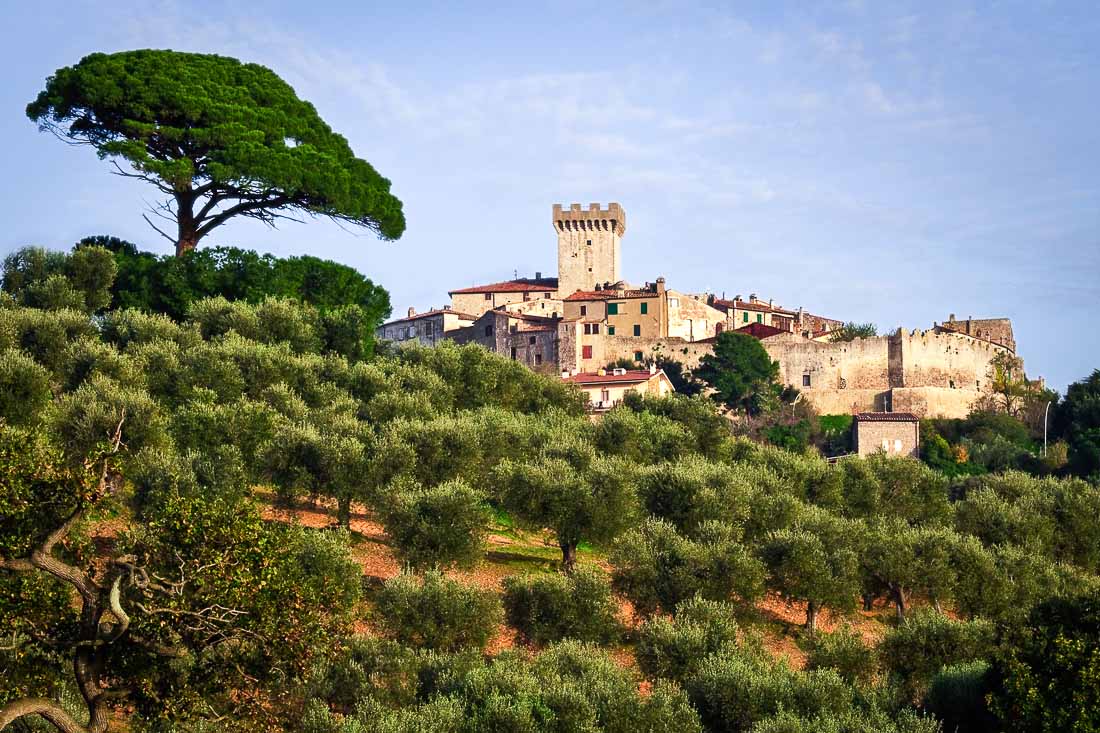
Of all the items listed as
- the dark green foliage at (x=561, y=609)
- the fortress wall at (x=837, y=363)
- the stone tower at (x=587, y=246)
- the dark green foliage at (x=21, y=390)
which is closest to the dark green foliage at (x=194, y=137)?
the dark green foliage at (x=21, y=390)

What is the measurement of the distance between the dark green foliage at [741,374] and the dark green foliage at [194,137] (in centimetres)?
3164

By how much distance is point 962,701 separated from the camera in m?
24.5

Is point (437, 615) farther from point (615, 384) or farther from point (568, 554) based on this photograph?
point (615, 384)

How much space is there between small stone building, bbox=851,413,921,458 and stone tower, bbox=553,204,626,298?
1221 inches

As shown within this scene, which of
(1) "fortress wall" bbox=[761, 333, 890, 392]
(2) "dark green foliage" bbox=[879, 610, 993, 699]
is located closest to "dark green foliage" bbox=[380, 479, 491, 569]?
(2) "dark green foliage" bbox=[879, 610, 993, 699]

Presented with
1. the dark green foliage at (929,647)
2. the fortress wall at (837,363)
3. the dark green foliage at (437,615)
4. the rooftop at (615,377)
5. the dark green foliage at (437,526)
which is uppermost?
the fortress wall at (837,363)

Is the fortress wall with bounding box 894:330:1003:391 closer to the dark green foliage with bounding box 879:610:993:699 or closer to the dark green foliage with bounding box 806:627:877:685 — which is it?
the dark green foliage with bounding box 879:610:993:699

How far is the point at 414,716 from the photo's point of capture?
70.1 ft

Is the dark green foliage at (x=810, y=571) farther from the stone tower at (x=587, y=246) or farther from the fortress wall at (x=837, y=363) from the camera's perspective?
the stone tower at (x=587, y=246)

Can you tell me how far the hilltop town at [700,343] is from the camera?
81.1m

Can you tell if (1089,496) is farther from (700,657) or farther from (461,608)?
(461,608)

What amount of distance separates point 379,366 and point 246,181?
9.31 metres

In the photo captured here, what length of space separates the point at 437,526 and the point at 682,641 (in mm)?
6169

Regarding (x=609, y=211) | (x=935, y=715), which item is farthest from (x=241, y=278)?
(x=609, y=211)
